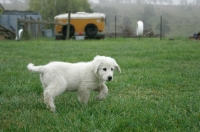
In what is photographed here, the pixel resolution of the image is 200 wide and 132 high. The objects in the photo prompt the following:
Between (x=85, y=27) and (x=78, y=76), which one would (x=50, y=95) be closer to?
(x=78, y=76)

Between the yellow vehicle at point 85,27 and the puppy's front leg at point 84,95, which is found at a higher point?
the yellow vehicle at point 85,27

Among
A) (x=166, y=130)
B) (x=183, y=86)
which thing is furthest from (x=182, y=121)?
(x=183, y=86)

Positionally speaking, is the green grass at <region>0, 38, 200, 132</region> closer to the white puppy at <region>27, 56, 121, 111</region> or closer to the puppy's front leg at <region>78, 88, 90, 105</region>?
the puppy's front leg at <region>78, 88, 90, 105</region>

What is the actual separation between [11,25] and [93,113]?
34680 mm

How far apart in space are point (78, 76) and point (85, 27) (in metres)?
19.9

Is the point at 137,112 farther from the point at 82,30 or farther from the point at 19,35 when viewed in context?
the point at 82,30

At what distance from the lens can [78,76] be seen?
14.7 feet

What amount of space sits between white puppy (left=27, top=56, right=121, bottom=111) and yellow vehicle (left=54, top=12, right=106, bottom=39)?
765 inches

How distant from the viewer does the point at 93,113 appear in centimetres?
376

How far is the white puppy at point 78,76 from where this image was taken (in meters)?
4.24

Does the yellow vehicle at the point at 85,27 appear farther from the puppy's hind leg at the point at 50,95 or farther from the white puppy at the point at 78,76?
the puppy's hind leg at the point at 50,95

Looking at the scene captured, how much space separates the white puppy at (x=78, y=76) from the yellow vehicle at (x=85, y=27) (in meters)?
19.4

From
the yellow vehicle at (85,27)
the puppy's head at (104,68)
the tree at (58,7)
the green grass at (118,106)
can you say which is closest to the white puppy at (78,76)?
the puppy's head at (104,68)

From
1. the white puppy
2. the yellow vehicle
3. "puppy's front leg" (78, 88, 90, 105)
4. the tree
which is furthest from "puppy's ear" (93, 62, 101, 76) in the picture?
the tree
